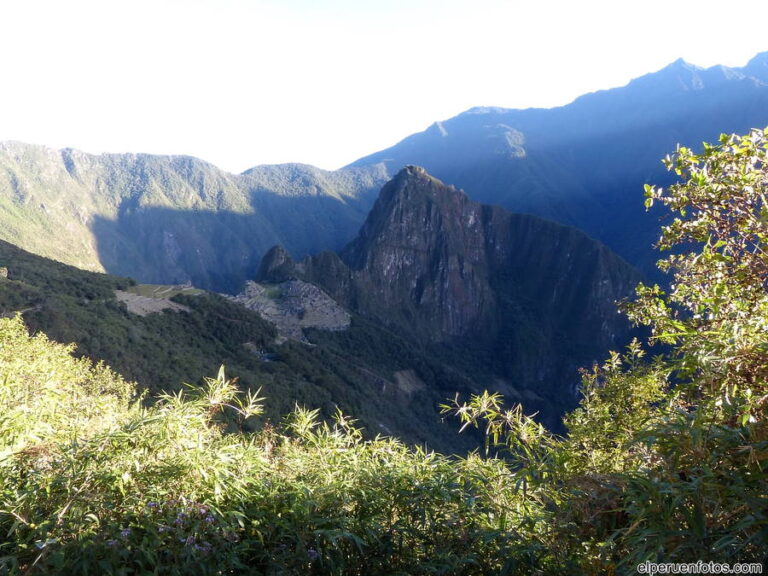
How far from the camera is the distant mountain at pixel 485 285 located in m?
153

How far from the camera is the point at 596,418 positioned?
824cm

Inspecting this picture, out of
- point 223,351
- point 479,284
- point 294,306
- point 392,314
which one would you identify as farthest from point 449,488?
point 479,284

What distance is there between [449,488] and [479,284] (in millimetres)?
178218

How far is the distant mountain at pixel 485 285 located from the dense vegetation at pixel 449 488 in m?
135

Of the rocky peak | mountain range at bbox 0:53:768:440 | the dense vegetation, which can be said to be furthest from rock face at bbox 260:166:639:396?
the dense vegetation

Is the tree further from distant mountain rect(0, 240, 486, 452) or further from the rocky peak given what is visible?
the rocky peak

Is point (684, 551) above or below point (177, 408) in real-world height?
below

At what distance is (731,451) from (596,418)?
579cm

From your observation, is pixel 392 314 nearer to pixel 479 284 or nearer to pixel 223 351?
pixel 479 284

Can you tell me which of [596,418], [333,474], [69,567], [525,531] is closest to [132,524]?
[69,567]

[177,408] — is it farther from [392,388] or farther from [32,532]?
[392,388]

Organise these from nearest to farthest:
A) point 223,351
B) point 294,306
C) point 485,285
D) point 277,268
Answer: point 223,351 → point 294,306 → point 277,268 → point 485,285

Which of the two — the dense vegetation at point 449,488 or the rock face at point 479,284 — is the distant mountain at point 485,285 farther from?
the dense vegetation at point 449,488

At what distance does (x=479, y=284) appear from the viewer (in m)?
179
